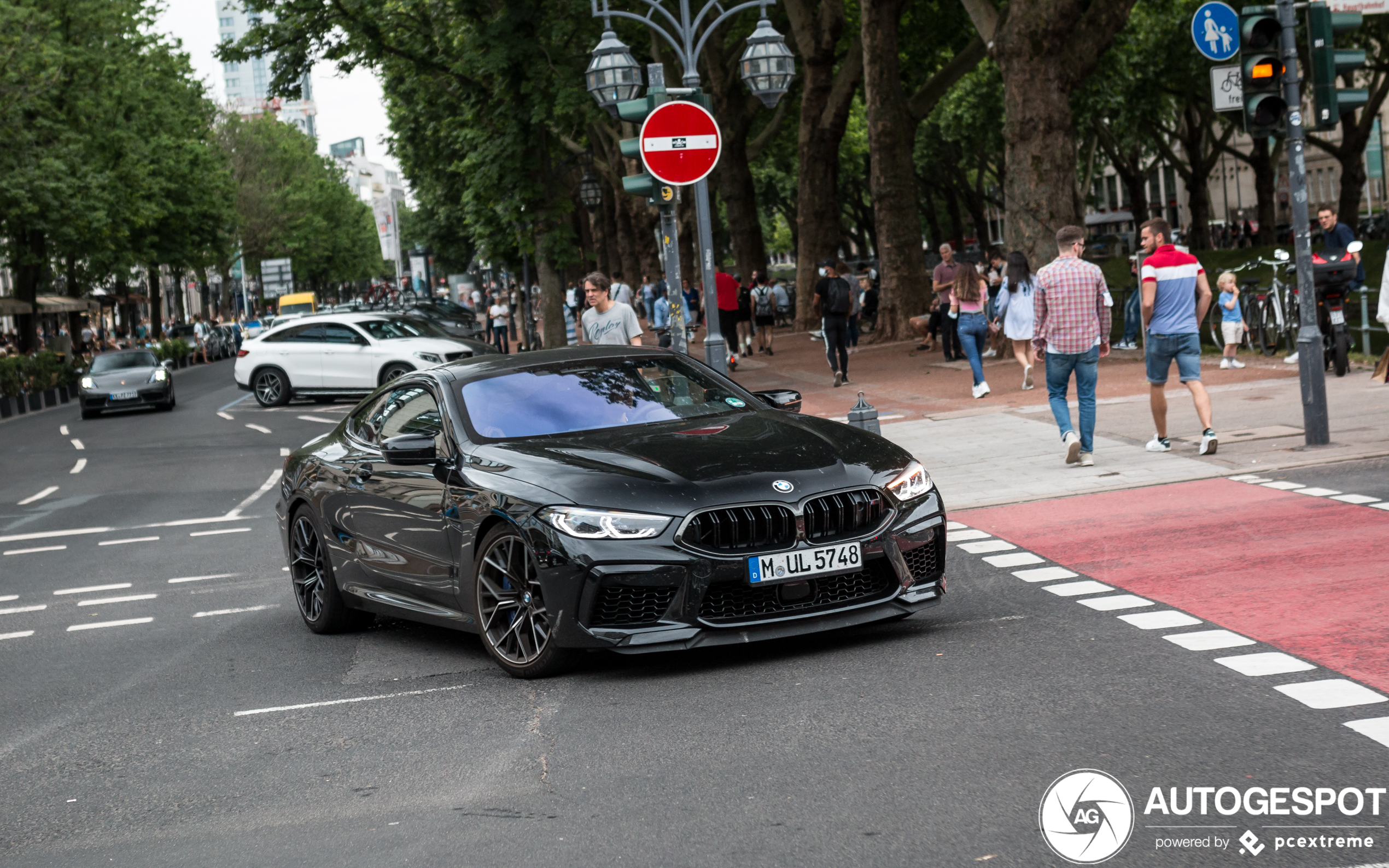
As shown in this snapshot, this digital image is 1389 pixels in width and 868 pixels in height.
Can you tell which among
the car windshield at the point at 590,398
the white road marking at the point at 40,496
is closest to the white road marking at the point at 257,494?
the white road marking at the point at 40,496

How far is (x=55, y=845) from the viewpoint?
5141mm

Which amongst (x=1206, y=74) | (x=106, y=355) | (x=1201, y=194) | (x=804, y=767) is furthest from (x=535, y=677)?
(x=1201, y=194)

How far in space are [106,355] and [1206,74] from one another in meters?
30.8

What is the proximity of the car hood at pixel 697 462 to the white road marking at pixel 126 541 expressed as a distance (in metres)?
7.93

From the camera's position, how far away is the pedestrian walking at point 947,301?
2384 centimetres

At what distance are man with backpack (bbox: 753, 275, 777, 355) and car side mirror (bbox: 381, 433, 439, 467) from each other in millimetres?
25568

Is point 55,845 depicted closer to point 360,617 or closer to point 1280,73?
point 360,617

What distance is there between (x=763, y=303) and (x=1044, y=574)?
25.1 meters

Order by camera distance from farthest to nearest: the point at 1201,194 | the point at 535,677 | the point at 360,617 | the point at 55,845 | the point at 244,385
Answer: the point at 1201,194
the point at 244,385
the point at 360,617
the point at 535,677
the point at 55,845

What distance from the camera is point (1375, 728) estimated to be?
5.13m

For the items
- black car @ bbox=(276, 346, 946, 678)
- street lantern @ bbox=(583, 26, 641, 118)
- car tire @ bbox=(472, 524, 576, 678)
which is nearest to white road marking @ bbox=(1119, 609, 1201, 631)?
black car @ bbox=(276, 346, 946, 678)

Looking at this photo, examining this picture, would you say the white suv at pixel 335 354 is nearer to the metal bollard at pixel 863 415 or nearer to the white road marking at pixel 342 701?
the metal bollard at pixel 863 415

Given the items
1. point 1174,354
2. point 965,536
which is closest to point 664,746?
point 965,536

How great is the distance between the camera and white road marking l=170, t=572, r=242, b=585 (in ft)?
37.8
